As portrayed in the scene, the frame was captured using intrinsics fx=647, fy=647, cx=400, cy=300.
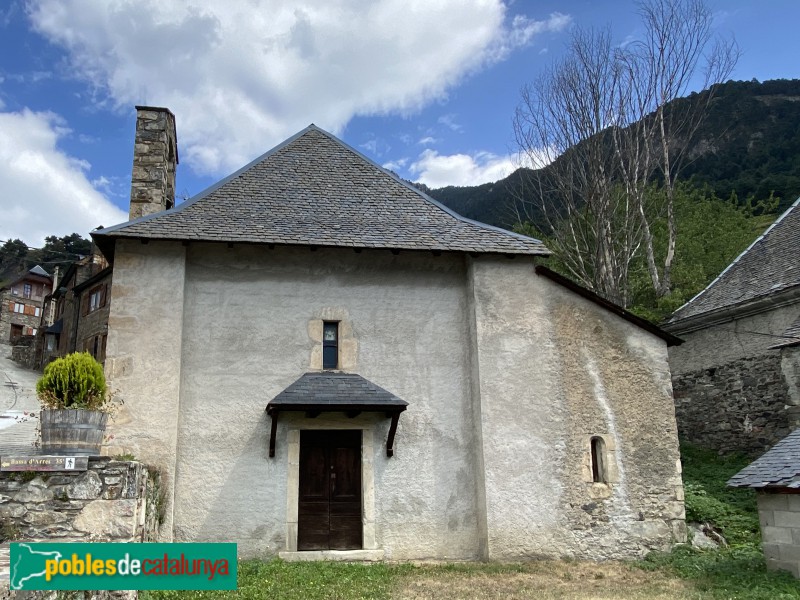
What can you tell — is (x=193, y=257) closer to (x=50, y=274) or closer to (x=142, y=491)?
(x=142, y=491)

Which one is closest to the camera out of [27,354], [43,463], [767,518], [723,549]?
[43,463]

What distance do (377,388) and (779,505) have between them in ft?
18.7

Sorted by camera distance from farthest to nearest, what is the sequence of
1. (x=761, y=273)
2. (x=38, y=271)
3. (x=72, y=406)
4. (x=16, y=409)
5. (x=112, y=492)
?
(x=38, y=271), (x=16, y=409), (x=761, y=273), (x=72, y=406), (x=112, y=492)

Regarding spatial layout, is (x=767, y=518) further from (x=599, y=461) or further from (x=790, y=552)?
(x=599, y=461)

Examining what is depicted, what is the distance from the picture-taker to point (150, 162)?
43.0 ft

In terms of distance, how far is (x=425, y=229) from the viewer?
11.1m

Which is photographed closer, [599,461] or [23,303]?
[599,461]

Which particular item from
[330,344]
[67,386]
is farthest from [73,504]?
[330,344]

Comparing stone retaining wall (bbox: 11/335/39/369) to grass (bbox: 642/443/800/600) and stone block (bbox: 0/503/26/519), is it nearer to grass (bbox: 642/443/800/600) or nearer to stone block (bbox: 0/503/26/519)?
stone block (bbox: 0/503/26/519)

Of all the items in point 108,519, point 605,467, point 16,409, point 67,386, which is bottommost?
point 108,519

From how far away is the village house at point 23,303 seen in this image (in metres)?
51.2

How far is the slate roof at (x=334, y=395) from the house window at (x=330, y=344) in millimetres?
257

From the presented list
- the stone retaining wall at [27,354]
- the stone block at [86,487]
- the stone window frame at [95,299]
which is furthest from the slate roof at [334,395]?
the stone retaining wall at [27,354]

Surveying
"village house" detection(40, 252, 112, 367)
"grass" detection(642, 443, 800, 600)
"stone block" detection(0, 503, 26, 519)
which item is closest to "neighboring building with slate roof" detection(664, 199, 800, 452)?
"grass" detection(642, 443, 800, 600)
